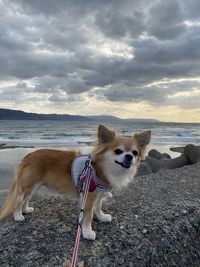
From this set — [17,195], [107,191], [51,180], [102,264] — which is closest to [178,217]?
[107,191]

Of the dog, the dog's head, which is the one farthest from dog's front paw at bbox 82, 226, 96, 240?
the dog's head

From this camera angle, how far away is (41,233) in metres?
3.81

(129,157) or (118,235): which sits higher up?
(129,157)

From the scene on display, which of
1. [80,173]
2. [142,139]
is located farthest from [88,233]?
[142,139]

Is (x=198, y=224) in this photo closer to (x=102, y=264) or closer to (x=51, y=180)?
(x=102, y=264)

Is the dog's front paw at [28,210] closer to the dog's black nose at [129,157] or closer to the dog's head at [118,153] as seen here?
the dog's head at [118,153]

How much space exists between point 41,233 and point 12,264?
23.8 inches

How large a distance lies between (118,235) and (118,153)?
3.43ft

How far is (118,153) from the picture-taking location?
12.1ft

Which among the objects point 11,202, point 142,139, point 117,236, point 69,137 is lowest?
point 69,137

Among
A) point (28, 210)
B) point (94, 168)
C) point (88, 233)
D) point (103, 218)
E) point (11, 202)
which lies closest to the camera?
point (88, 233)

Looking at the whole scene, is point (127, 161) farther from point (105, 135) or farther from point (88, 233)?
point (88, 233)

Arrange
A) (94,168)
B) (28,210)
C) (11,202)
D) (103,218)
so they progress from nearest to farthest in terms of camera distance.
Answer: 1. (94,168)
2. (11,202)
3. (103,218)
4. (28,210)

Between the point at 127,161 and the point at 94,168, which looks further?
the point at 94,168
